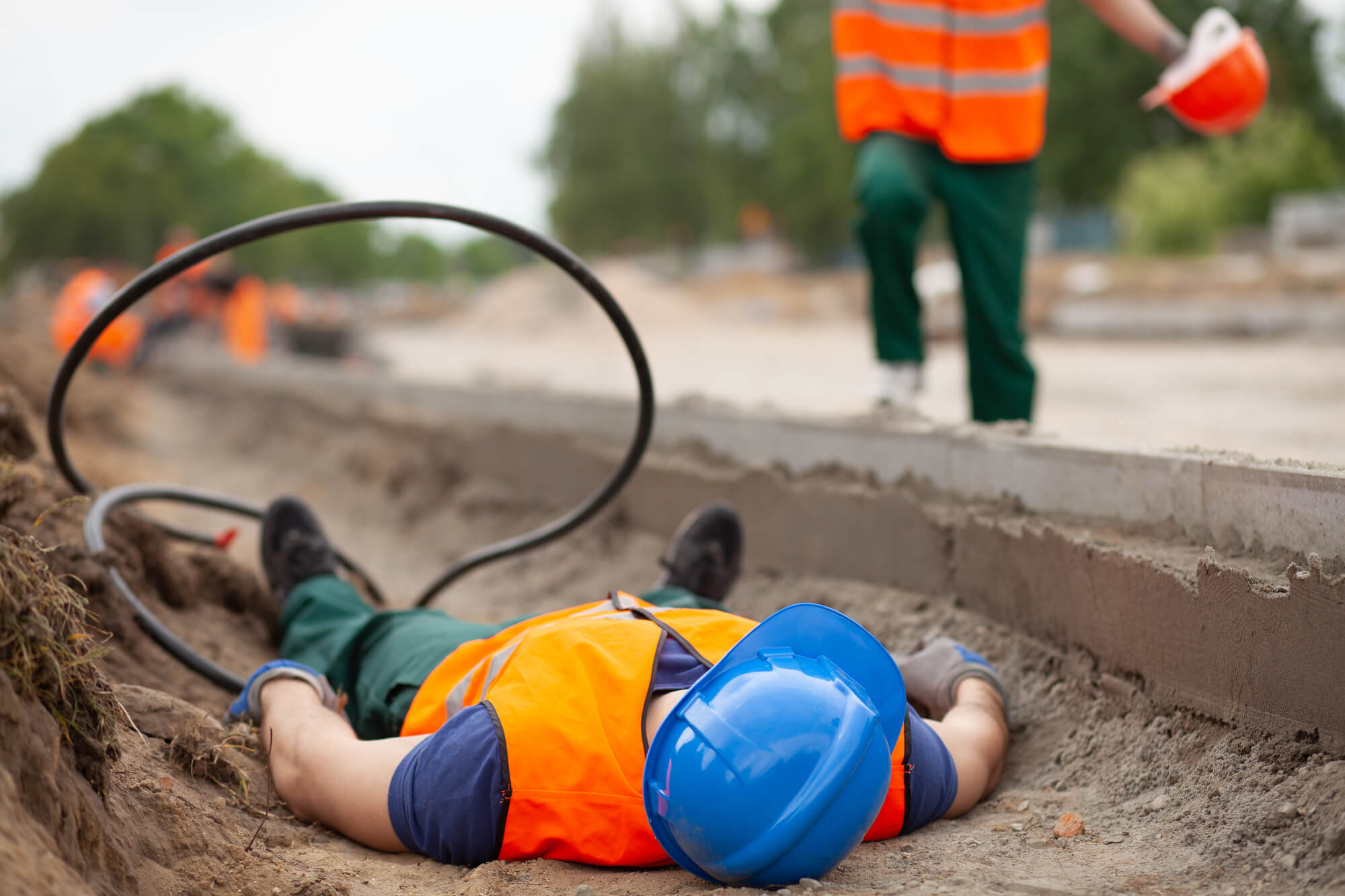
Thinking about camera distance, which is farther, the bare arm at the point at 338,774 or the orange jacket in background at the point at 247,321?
the orange jacket in background at the point at 247,321

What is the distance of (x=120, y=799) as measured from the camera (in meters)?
1.68

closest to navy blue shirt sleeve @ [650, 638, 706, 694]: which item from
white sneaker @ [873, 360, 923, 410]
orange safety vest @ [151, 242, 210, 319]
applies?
white sneaker @ [873, 360, 923, 410]

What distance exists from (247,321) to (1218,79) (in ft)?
40.6

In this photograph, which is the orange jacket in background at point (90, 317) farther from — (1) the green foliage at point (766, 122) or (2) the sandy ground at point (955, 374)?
(1) the green foliage at point (766, 122)

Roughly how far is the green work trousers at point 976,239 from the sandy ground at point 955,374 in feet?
0.81

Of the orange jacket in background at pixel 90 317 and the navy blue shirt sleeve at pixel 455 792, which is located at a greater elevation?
the orange jacket in background at pixel 90 317

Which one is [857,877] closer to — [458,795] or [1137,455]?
[458,795]

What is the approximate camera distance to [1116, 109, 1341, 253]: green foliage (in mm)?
23203

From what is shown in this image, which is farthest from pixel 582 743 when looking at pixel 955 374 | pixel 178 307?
pixel 178 307

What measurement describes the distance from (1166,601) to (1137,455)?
44 cm

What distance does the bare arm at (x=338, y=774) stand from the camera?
6.73 ft

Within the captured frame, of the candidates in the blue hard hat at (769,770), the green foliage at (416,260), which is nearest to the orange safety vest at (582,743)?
the blue hard hat at (769,770)

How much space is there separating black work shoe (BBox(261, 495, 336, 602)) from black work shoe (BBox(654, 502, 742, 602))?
3.28 feet

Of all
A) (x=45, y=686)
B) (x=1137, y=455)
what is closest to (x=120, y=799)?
(x=45, y=686)
